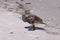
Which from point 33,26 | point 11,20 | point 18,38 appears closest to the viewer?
point 18,38

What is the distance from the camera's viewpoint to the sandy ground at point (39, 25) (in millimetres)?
7646

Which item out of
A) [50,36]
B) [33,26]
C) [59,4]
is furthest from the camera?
[59,4]

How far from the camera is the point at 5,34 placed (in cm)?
763

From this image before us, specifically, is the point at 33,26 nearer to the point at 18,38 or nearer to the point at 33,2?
the point at 18,38

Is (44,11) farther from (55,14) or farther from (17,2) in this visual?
(17,2)

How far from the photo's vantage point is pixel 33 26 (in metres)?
8.59

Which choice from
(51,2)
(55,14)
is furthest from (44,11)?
(51,2)

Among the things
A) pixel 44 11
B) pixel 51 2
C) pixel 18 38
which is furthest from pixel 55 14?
pixel 18 38

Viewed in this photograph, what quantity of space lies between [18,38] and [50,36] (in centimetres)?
103

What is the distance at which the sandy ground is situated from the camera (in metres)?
7.65

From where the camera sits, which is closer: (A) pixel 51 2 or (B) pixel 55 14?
(B) pixel 55 14

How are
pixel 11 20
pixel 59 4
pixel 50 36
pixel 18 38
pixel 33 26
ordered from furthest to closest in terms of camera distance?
pixel 59 4 → pixel 11 20 → pixel 33 26 → pixel 50 36 → pixel 18 38

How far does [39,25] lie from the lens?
9.20m

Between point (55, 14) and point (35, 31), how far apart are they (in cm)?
317
